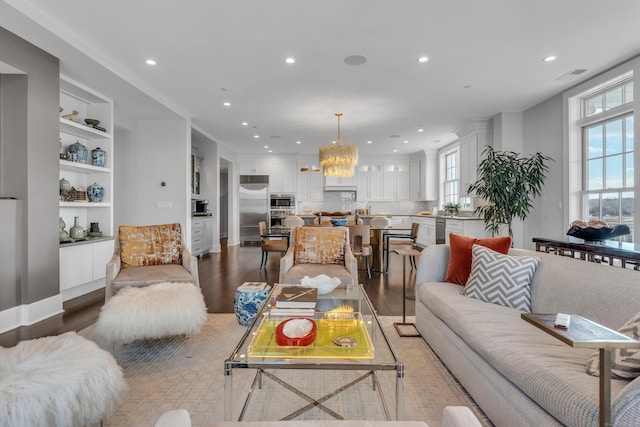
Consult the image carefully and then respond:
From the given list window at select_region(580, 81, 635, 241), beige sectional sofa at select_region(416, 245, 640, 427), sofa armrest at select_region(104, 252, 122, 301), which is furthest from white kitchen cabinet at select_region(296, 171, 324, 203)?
beige sectional sofa at select_region(416, 245, 640, 427)

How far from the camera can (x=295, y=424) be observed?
33.8 inches

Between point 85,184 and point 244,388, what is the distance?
13.0ft

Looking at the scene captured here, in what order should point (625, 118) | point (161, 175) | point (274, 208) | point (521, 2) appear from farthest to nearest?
point (274, 208) → point (161, 175) → point (625, 118) → point (521, 2)

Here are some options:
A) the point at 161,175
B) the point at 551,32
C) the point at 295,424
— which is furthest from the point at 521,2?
the point at 161,175

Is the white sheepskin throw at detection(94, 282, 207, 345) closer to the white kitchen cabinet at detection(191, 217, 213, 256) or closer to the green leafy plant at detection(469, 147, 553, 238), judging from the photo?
the white kitchen cabinet at detection(191, 217, 213, 256)

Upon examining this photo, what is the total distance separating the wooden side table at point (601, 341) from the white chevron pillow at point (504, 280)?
1.20 m

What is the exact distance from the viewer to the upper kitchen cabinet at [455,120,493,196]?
20.1 ft

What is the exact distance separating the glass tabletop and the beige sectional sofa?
504 millimetres

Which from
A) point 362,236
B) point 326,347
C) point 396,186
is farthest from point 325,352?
point 396,186

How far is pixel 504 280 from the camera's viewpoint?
2.06 m

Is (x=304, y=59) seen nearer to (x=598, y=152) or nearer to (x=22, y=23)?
(x=22, y=23)

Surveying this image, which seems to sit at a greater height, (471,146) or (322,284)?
(471,146)

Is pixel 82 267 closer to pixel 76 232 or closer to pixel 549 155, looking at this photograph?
pixel 76 232

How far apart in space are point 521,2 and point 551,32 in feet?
2.43
